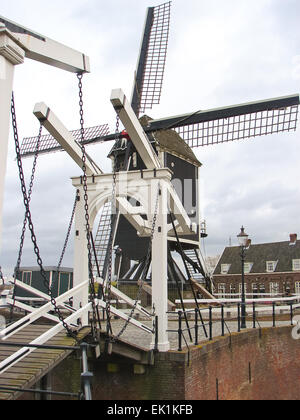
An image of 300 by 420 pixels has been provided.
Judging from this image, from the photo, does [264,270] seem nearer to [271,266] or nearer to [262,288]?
[271,266]

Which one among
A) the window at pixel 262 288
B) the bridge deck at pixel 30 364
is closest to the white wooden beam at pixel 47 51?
the bridge deck at pixel 30 364

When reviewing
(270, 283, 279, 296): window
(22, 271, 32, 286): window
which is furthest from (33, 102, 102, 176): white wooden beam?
(270, 283, 279, 296): window

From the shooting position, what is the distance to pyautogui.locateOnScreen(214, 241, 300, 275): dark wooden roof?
40781 millimetres

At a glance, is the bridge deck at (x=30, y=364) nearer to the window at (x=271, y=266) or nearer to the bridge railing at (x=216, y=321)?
the bridge railing at (x=216, y=321)

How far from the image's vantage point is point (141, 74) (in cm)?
1645

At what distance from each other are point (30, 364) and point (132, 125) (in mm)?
4713

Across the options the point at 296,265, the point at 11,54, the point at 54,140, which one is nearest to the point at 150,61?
the point at 54,140

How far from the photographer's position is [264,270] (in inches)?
1646

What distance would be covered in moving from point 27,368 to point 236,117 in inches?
453

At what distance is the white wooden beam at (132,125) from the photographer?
301 inches

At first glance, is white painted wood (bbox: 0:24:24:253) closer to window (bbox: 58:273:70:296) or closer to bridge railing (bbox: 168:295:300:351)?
bridge railing (bbox: 168:295:300:351)

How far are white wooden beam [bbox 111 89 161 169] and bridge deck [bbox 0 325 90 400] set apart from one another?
3.82 metres

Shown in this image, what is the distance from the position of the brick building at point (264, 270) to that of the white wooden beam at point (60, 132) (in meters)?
32.1

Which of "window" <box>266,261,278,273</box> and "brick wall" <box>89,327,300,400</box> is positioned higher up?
"window" <box>266,261,278,273</box>
